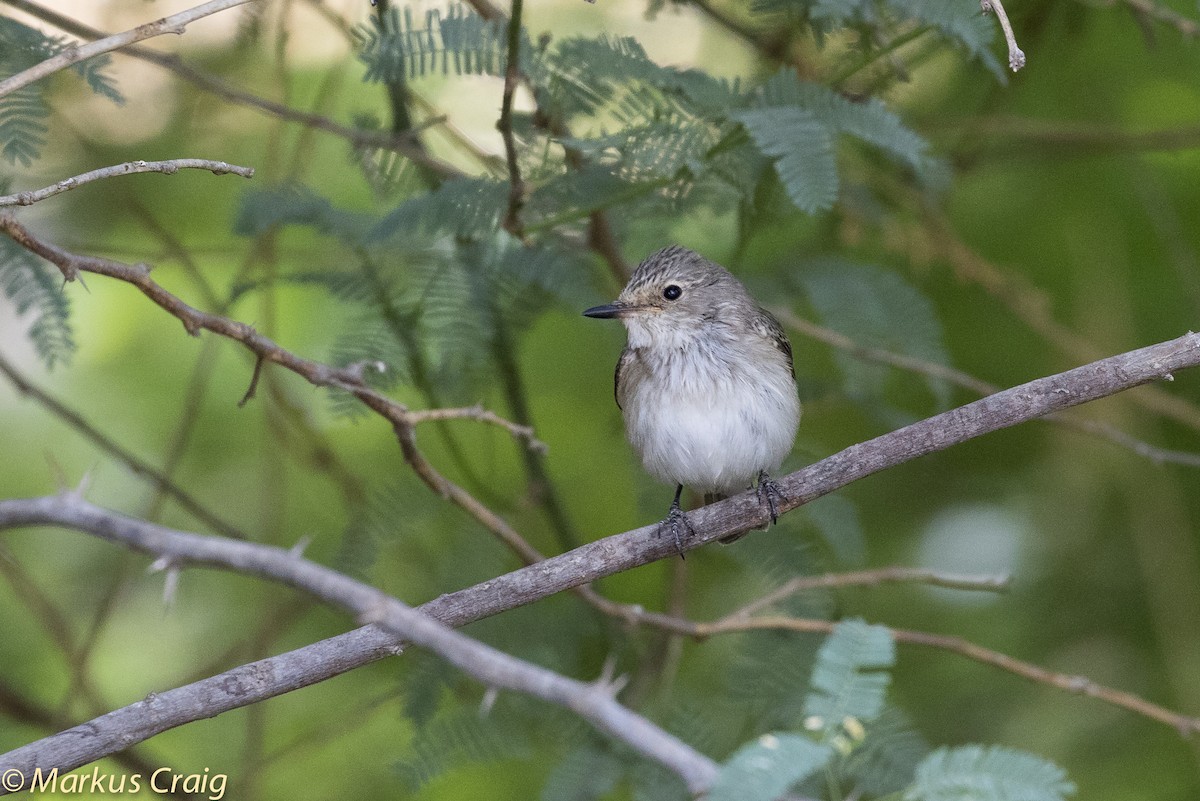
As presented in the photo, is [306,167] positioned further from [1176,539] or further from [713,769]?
[713,769]

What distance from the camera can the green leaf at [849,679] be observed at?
202cm

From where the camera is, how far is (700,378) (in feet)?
16.0

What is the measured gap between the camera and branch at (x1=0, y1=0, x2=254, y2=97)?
279 cm

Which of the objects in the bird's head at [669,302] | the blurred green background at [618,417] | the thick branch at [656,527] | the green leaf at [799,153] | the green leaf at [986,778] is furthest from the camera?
the blurred green background at [618,417]

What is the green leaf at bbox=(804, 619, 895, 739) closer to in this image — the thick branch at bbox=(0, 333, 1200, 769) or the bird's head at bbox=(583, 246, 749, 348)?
the thick branch at bbox=(0, 333, 1200, 769)

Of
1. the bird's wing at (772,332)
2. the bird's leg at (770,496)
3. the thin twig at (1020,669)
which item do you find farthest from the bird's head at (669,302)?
the thin twig at (1020,669)

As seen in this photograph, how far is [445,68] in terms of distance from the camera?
4.21m

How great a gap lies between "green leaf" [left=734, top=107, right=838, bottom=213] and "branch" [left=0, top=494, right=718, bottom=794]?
71.5 inches

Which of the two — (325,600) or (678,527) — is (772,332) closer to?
(678,527)

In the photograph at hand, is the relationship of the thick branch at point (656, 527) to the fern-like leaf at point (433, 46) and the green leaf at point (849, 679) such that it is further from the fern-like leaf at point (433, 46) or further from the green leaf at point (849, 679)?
the fern-like leaf at point (433, 46)

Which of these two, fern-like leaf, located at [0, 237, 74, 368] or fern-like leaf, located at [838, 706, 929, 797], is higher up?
fern-like leaf, located at [0, 237, 74, 368]

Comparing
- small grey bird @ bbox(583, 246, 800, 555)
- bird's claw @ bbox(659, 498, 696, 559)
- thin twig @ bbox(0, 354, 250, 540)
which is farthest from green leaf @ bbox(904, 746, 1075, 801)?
thin twig @ bbox(0, 354, 250, 540)

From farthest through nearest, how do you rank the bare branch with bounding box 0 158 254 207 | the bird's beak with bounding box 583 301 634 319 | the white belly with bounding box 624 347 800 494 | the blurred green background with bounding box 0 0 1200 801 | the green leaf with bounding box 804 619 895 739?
the blurred green background with bounding box 0 0 1200 801, the white belly with bounding box 624 347 800 494, the bird's beak with bounding box 583 301 634 319, the bare branch with bounding box 0 158 254 207, the green leaf with bounding box 804 619 895 739

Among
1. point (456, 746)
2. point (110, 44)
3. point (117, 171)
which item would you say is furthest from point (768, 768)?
point (456, 746)
